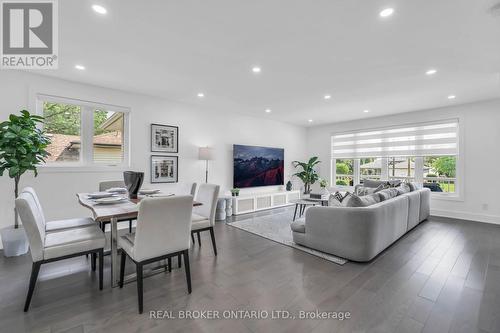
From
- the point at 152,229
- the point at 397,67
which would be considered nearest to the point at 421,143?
the point at 397,67

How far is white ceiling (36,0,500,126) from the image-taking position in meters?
1.98

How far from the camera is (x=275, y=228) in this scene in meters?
4.24

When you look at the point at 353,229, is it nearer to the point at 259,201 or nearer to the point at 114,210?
the point at 114,210

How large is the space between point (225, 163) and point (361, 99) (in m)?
3.29

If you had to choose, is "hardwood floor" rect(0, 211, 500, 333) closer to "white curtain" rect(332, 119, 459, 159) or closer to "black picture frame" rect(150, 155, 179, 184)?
"black picture frame" rect(150, 155, 179, 184)

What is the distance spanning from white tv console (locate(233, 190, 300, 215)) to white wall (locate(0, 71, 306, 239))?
0.54 m

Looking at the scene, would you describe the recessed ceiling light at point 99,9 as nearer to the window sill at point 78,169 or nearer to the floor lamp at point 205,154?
the window sill at point 78,169

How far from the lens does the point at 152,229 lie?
194cm

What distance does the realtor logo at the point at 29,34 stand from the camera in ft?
6.77

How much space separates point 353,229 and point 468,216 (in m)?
4.03

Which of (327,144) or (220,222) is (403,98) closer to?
(327,144)

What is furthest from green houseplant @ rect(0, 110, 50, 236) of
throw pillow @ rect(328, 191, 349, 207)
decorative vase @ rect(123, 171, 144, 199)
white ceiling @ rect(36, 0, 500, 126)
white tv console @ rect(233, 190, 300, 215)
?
throw pillow @ rect(328, 191, 349, 207)

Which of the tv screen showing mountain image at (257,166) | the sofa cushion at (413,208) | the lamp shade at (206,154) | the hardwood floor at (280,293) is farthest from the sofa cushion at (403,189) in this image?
the lamp shade at (206,154)

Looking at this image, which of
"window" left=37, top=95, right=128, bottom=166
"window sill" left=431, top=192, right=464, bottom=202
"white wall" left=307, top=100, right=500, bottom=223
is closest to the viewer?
"window" left=37, top=95, right=128, bottom=166
